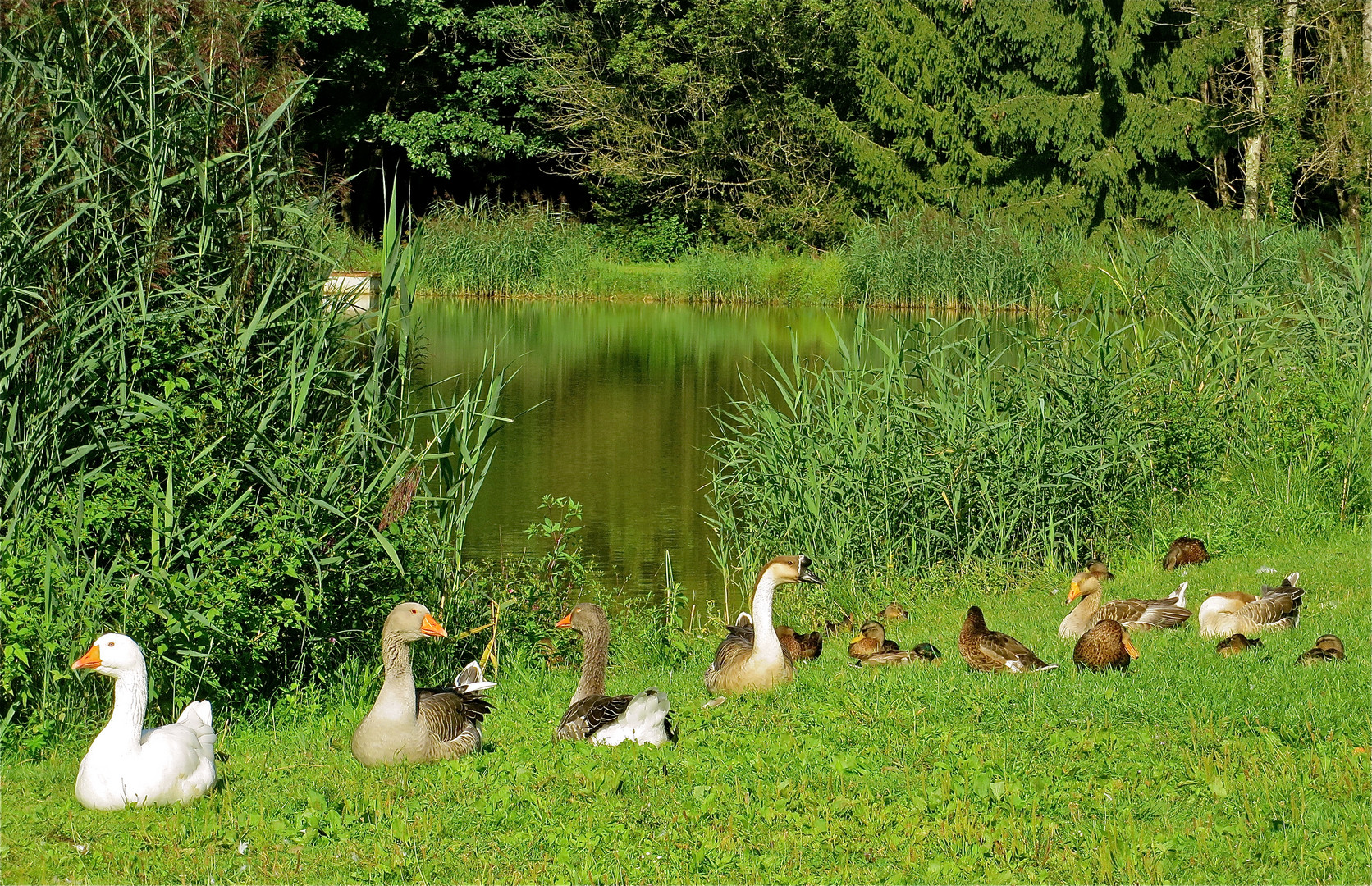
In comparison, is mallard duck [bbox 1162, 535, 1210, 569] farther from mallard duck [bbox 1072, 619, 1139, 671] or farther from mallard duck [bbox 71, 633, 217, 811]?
mallard duck [bbox 71, 633, 217, 811]

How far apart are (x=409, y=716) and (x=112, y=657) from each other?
126 centimetres

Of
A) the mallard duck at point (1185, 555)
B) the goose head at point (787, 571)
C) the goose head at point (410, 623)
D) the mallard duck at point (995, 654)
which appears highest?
the goose head at point (410, 623)

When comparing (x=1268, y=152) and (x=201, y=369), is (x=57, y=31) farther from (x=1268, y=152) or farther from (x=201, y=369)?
(x=1268, y=152)

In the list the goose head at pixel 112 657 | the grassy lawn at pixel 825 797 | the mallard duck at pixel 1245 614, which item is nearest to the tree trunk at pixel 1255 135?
the mallard duck at pixel 1245 614

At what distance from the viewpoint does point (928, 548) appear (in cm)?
1114

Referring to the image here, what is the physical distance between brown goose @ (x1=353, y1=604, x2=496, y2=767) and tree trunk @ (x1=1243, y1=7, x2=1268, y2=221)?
31635mm

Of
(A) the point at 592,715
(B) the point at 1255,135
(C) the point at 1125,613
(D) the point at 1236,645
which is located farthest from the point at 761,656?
(B) the point at 1255,135

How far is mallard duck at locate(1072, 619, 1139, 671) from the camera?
24.3ft

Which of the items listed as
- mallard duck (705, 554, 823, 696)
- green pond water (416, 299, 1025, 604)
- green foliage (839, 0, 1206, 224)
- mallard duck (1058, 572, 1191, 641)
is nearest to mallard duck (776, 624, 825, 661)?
mallard duck (705, 554, 823, 696)

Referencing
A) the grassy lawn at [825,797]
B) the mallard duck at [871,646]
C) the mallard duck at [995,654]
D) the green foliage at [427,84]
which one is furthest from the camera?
the green foliage at [427,84]

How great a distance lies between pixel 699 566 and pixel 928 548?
2576 millimetres

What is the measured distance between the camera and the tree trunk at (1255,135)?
34656 millimetres

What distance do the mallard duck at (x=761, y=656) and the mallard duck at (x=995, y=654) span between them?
3.11 ft

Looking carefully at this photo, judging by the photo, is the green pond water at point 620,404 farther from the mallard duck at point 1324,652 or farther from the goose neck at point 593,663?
the mallard duck at point 1324,652
